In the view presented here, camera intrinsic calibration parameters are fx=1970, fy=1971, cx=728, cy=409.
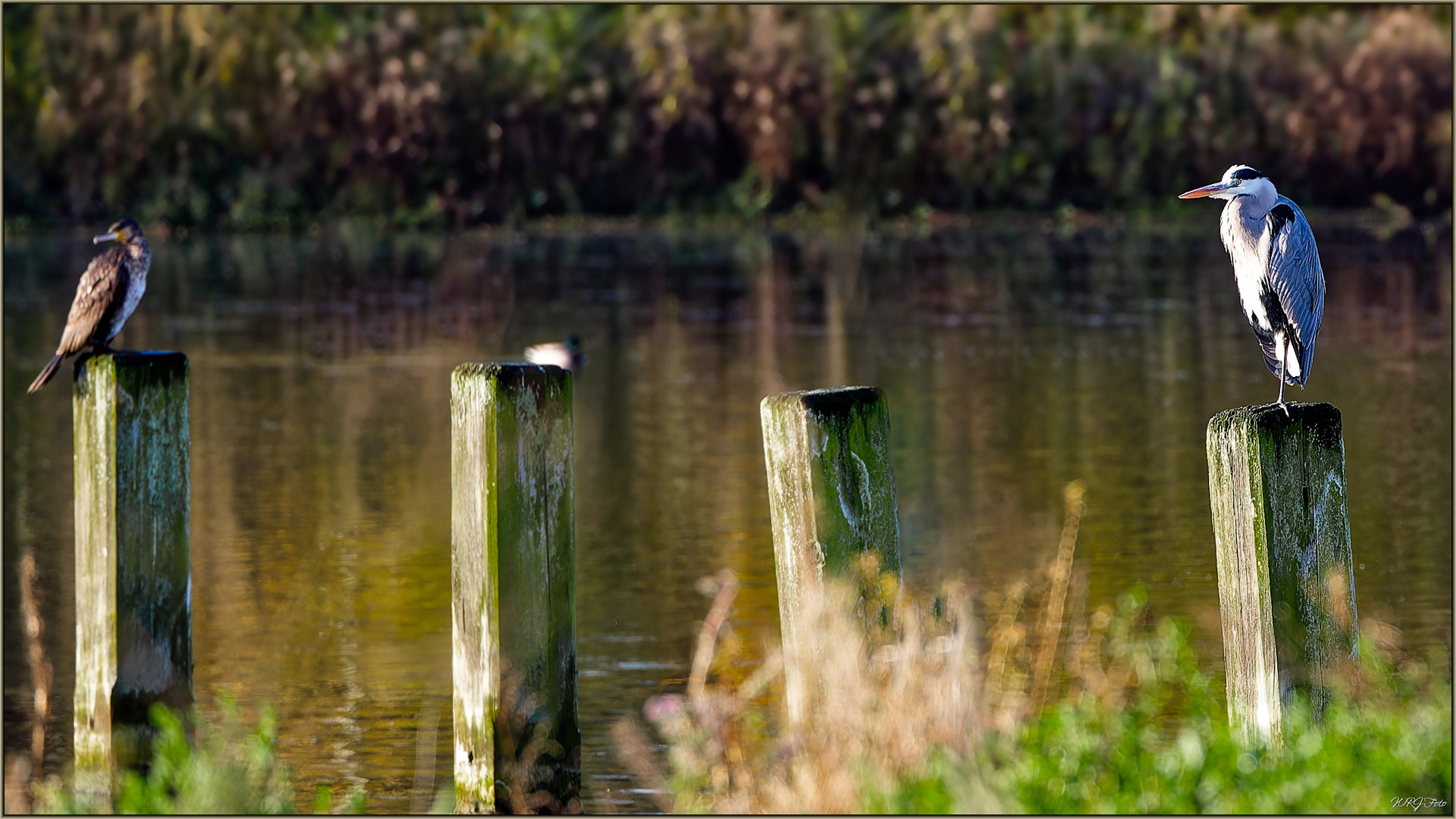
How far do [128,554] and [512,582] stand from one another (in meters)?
1.16

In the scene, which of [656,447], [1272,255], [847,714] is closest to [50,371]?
[847,714]

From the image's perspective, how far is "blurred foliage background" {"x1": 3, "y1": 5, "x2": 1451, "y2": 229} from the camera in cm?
4469

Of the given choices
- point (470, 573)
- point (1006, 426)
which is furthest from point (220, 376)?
point (470, 573)

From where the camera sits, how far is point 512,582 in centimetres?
540

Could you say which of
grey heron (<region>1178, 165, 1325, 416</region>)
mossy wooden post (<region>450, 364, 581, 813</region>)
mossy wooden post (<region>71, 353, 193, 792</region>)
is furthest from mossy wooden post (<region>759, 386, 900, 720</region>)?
mossy wooden post (<region>71, 353, 193, 792</region>)

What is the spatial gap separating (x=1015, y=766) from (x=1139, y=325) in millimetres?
17873

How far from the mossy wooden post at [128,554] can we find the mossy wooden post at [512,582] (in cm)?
Answer: 88

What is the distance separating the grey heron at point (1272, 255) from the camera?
637 cm

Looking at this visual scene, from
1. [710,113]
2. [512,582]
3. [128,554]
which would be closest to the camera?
[512,582]

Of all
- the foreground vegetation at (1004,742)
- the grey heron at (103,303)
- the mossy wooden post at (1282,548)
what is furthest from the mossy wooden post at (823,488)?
the grey heron at (103,303)

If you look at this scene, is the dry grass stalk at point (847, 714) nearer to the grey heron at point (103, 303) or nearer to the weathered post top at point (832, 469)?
the weathered post top at point (832, 469)

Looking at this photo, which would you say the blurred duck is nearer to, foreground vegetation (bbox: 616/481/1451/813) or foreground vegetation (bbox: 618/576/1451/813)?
foreground vegetation (bbox: 616/481/1451/813)

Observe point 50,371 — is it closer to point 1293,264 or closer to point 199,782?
point 199,782

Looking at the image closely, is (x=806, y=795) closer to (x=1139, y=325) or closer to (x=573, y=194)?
(x=1139, y=325)
